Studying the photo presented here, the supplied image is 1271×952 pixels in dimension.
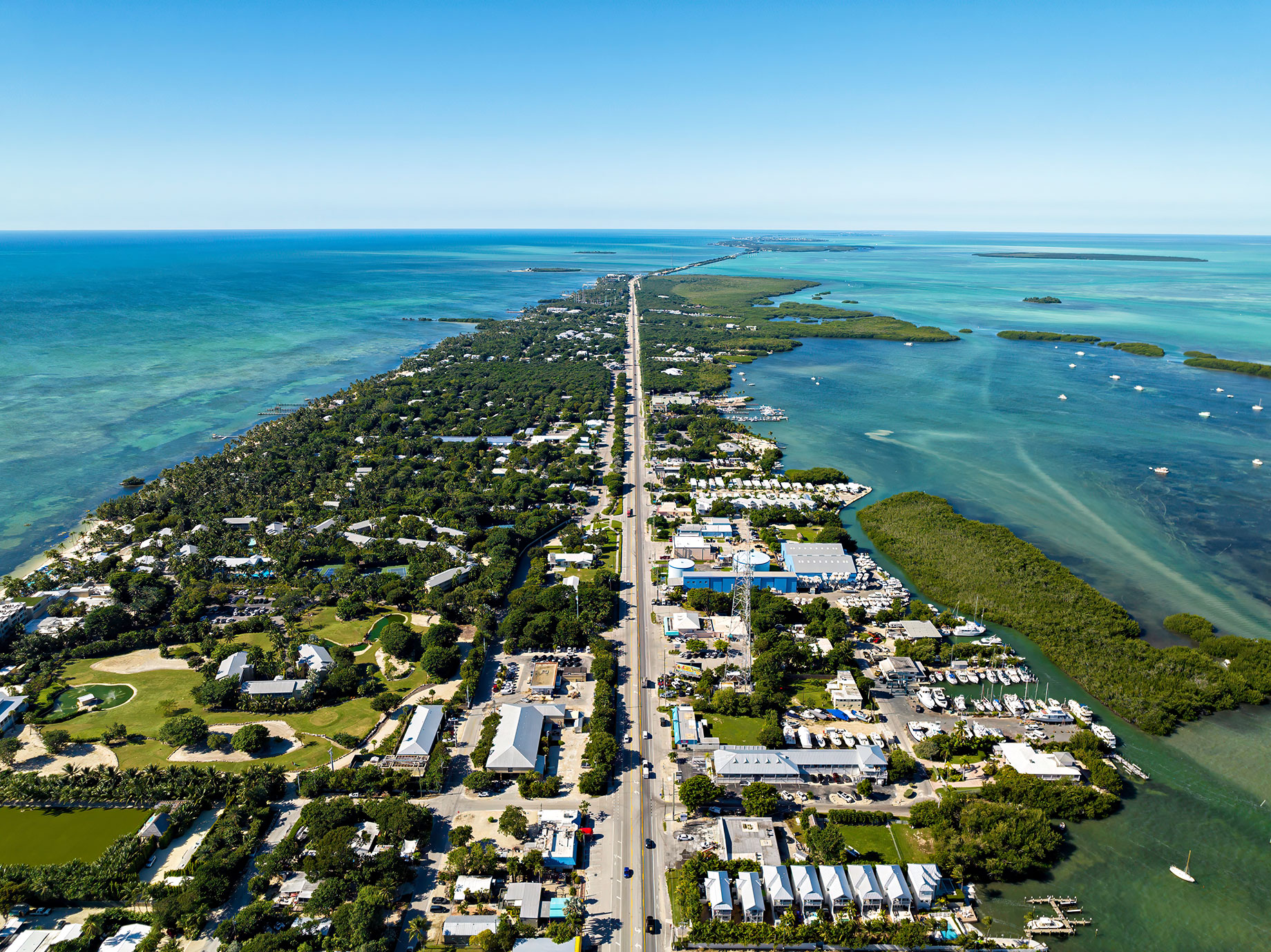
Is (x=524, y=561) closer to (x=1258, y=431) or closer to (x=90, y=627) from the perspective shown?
(x=90, y=627)

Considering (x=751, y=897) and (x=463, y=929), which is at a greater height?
(x=751, y=897)

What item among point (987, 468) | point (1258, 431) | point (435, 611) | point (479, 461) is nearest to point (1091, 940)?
point (435, 611)

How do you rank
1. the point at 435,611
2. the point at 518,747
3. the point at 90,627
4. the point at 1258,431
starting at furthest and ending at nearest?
1. the point at 1258,431
2. the point at 435,611
3. the point at 90,627
4. the point at 518,747

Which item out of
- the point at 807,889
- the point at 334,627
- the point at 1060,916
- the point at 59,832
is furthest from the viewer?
the point at 334,627

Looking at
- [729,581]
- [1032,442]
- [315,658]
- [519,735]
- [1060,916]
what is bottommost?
[1060,916]

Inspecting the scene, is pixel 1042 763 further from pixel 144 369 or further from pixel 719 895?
pixel 144 369

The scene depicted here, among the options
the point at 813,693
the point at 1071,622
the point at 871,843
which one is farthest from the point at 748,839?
the point at 1071,622

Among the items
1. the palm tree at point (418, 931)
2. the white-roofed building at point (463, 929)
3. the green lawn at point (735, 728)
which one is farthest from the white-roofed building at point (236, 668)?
the green lawn at point (735, 728)
